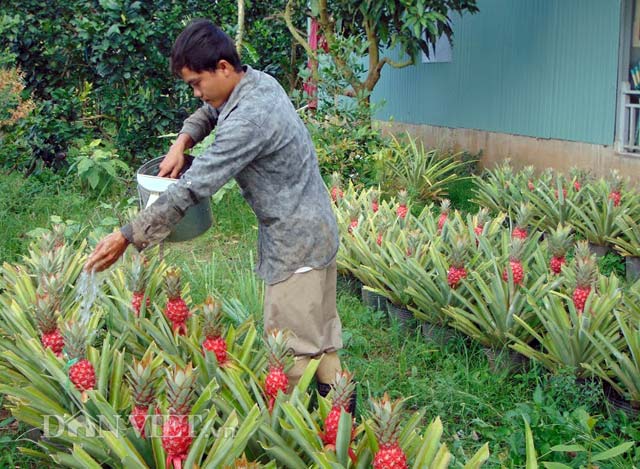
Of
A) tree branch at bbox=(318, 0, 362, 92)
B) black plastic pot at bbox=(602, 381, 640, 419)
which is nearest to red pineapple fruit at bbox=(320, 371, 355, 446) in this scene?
black plastic pot at bbox=(602, 381, 640, 419)

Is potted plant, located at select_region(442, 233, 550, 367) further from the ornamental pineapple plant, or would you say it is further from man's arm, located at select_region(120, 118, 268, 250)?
man's arm, located at select_region(120, 118, 268, 250)

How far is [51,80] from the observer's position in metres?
9.92

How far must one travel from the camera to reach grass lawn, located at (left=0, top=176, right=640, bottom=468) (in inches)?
147

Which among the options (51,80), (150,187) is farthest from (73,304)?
(51,80)

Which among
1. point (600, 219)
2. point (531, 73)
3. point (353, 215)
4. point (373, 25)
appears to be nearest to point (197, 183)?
point (353, 215)

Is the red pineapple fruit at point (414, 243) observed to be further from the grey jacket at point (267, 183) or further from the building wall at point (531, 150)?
the building wall at point (531, 150)

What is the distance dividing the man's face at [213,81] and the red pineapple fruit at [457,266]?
205 centimetres

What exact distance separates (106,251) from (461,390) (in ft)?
6.99

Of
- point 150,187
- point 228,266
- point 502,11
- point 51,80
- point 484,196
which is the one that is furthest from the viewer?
A: point 502,11

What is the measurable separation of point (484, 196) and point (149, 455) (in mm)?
6117

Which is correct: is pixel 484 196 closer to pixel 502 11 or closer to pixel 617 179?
pixel 617 179

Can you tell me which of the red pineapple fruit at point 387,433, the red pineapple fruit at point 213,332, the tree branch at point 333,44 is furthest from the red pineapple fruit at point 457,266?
the tree branch at point 333,44

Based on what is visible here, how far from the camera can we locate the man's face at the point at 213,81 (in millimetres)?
3346

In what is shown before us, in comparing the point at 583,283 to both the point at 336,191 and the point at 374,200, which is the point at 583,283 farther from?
the point at 336,191
